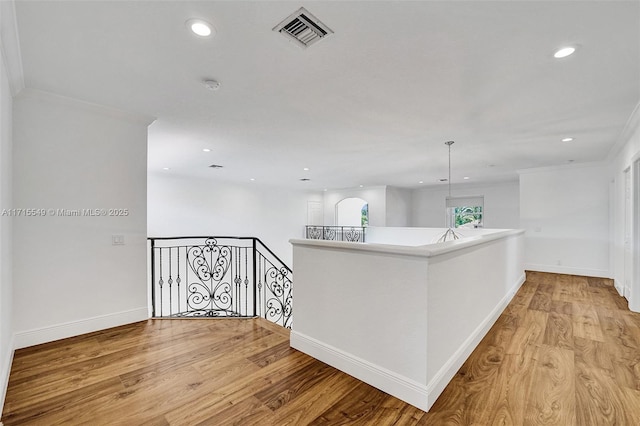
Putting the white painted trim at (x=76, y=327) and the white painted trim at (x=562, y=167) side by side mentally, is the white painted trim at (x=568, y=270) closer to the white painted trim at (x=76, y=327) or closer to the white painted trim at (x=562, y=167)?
the white painted trim at (x=562, y=167)

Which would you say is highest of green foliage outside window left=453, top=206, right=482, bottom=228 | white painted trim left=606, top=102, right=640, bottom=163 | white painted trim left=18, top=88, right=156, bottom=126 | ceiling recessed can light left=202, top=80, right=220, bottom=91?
ceiling recessed can light left=202, top=80, right=220, bottom=91

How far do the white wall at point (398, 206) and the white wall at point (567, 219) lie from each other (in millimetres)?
3981

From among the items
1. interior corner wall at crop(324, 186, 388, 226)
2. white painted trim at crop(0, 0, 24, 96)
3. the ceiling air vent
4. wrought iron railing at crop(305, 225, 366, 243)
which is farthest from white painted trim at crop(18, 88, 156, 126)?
wrought iron railing at crop(305, 225, 366, 243)

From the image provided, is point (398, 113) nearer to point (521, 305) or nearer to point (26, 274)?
point (521, 305)

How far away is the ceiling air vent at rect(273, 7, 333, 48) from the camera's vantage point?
1.77m

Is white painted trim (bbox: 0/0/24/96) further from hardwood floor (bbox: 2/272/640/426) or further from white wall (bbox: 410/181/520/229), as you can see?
white wall (bbox: 410/181/520/229)

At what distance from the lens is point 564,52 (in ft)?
7.02

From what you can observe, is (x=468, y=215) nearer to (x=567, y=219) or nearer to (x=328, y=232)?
(x=567, y=219)

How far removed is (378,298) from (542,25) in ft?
6.95

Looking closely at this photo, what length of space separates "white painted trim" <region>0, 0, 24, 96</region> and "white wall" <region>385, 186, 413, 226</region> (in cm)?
905

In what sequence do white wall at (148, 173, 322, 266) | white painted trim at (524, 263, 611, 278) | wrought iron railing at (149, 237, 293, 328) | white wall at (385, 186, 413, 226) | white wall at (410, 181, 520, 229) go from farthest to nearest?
white wall at (385, 186, 413, 226) → white wall at (410, 181, 520, 229) → white wall at (148, 173, 322, 266) → white painted trim at (524, 263, 611, 278) → wrought iron railing at (149, 237, 293, 328)

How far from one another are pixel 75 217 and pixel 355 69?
3.23 m

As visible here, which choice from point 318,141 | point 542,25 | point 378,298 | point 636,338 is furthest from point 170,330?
point 636,338

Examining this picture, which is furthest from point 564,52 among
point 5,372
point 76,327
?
point 76,327
